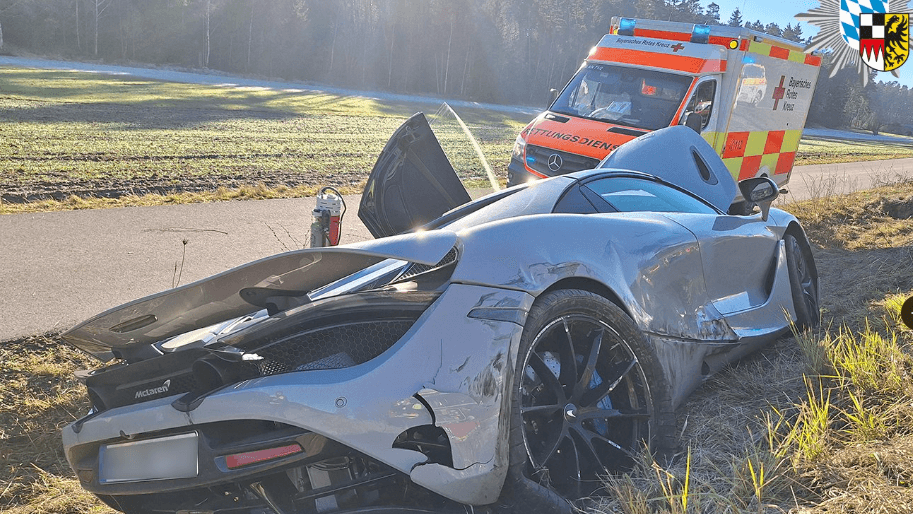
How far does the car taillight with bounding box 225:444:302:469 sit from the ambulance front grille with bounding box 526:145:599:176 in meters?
7.50

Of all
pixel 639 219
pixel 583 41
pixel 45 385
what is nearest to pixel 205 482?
pixel 639 219

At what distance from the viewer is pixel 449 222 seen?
384cm

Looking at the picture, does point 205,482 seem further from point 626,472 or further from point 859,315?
point 859,315

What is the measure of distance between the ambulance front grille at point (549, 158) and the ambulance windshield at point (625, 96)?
85 centimetres

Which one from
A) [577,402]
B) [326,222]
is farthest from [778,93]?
[577,402]

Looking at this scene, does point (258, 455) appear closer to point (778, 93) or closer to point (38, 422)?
point (38, 422)

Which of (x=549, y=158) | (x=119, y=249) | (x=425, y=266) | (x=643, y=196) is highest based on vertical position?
(x=643, y=196)

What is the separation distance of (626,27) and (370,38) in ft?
202

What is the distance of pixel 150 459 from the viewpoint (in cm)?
266

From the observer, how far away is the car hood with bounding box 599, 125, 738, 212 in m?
4.77

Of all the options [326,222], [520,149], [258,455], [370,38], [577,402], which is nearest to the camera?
[258,455]

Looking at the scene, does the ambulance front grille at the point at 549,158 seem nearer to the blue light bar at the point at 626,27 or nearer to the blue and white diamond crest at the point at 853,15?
the blue light bar at the point at 626,27

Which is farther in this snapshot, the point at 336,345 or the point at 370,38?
the point at 370,38

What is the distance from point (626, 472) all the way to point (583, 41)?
79370mm
